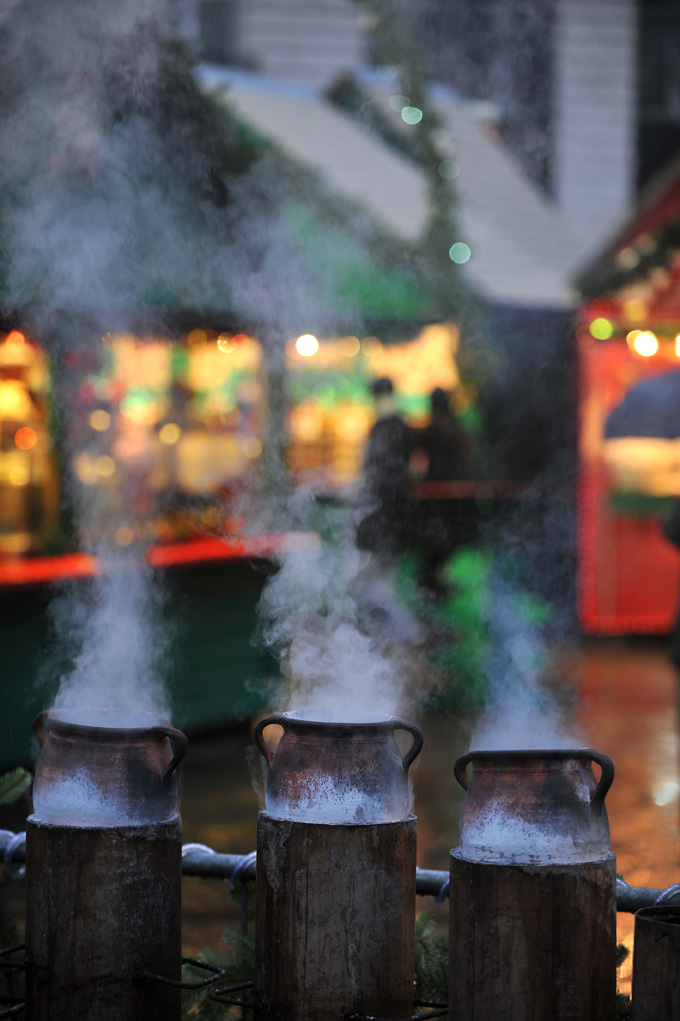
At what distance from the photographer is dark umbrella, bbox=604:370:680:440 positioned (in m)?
6.32

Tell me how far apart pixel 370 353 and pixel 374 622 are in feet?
10.5

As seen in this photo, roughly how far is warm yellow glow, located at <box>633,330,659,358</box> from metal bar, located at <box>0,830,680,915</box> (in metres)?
7.82

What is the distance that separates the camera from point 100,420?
7.59 meters

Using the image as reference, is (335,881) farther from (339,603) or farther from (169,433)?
(169,433)

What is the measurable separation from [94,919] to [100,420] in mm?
5435

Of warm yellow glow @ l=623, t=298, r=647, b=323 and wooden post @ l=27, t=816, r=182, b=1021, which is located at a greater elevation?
warm yellow glow @ l=623, t=298, r=647, b=323

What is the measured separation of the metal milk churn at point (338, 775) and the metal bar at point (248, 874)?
1.03 feet

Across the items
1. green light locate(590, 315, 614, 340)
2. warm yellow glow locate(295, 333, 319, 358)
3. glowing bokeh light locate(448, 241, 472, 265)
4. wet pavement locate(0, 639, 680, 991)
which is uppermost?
glowing bokeh light locate(448, 241, 472, 265)

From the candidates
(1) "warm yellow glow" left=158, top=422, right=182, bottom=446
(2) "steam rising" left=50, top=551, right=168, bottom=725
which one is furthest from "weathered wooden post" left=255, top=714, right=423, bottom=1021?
(1) "warm yellow glow" left=158, top=422, right=182, bottom=446

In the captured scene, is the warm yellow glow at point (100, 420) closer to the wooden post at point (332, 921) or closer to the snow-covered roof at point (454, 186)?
the snow-covered roof at point (454, 186)

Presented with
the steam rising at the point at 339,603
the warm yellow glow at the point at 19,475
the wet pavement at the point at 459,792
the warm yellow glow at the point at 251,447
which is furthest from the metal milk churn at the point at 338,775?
the warm yellow glow at the point at 251,447

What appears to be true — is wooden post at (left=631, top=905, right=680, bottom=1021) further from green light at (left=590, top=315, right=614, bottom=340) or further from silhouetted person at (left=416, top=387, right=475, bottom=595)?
green light at (left=590, top=315, right=614, bottom=340)

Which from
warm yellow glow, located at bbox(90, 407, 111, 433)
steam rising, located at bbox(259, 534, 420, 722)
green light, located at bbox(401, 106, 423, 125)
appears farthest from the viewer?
green light, located at bbox(401, 106, 423, 125)

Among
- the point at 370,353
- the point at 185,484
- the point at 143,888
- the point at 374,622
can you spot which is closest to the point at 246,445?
the point at 185,484
